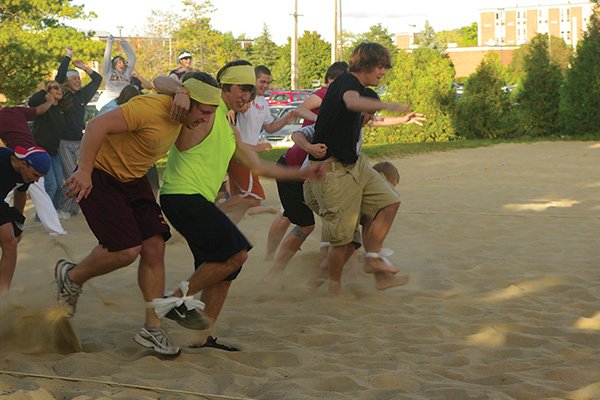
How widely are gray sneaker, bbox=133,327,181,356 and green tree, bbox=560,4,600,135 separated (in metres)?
22.9

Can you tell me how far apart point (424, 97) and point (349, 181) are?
2034cm

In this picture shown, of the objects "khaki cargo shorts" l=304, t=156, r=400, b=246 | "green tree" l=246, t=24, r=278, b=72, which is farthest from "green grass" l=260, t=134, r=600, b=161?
"green tree" l=246, t=24, r=278, b=72

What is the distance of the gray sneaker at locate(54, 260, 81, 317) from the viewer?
5.16 metres

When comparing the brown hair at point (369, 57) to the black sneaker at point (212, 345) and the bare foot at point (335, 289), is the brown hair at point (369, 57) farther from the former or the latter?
the black sneaker at point (212, 345)

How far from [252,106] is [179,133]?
438 cm

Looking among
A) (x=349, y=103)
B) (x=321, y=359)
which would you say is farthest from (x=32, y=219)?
(x=321, y=359)

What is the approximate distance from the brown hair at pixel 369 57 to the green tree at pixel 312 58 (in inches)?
2368

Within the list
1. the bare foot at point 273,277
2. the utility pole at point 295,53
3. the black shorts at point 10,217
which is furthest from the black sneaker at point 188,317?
the utility pole at point 295,53

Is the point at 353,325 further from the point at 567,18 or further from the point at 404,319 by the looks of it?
the point at 567,18

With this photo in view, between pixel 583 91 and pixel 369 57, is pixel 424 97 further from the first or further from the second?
pixel 369 57

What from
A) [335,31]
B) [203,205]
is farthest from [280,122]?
[335,31]

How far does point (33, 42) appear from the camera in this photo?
89.5 ft

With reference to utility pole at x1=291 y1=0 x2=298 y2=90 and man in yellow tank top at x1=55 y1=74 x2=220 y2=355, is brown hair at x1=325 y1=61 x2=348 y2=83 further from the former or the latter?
utility pole at x1=291 y1=0 x2=298 y2=90

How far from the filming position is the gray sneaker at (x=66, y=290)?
5.16 meters
